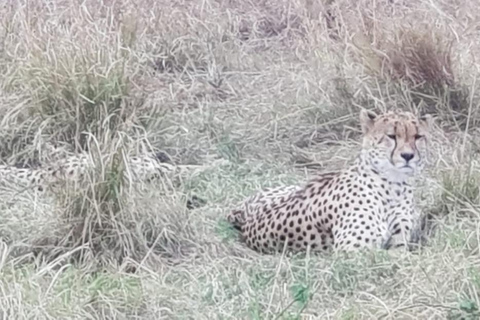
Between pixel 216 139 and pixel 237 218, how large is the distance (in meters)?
1.20

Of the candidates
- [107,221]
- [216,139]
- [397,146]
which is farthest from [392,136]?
→ [216,139]

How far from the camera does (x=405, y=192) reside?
495cm

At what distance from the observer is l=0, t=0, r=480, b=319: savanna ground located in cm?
422

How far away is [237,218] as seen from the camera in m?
5.22

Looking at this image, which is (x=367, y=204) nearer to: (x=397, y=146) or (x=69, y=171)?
(x=397, y=146)

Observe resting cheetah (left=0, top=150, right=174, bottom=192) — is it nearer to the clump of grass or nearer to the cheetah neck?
the clump of grass

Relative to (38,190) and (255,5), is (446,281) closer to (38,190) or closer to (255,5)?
(38,190)

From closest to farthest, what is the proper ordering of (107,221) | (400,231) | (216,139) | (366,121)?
1. (107,221)
2. (400,231)
3. (366,121)
4. (216,139)

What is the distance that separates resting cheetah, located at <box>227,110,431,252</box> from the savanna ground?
132 millimetres

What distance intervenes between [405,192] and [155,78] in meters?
2.51

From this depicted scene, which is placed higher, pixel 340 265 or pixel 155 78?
pixel 340 265

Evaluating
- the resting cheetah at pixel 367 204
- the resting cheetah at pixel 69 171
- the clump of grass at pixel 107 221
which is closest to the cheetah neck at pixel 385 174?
the resting cheetah at pixel 367 204

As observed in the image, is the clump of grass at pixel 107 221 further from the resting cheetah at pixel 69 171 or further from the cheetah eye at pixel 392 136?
the cheetah eye at pixel 392 136

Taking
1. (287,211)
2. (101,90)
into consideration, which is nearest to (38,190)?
(101,90)
